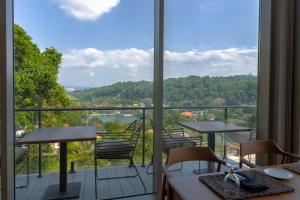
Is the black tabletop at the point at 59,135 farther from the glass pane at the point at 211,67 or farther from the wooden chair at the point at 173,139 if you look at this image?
the glass pane at the point at 211,67

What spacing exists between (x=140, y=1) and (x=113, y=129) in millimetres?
1425

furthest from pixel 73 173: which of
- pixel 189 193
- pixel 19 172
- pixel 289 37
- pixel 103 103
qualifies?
pixel 289 37

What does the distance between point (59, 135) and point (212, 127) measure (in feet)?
5.55

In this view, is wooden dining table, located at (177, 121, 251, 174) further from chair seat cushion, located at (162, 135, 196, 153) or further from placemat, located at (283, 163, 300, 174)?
placemat, located at (283, 163, 300, 174)

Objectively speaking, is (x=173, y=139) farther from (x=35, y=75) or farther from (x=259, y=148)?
(x=35, y=75)

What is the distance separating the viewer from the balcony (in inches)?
96.6

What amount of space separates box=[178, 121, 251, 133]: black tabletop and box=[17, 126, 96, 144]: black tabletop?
101 centimetres

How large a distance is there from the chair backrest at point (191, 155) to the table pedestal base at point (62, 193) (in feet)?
4.47

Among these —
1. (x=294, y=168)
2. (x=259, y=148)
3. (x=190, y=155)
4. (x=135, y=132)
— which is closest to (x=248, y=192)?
(x=294, y=168)

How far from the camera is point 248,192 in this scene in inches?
43.6

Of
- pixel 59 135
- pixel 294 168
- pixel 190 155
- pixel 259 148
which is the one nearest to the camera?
pixel 294 168

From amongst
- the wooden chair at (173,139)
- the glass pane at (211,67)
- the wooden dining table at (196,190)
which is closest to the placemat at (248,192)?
the wooden dining table at (196,190)

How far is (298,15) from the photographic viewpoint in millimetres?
2422

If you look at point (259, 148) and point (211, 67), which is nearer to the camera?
point (259, 148)
